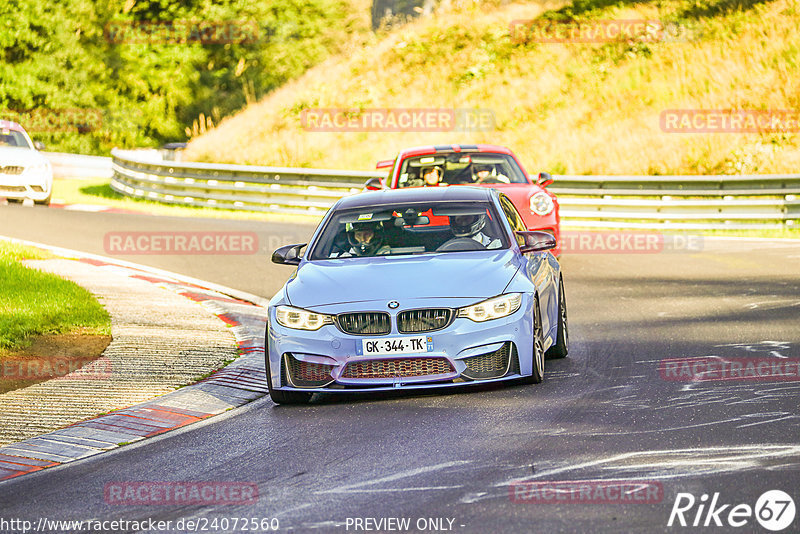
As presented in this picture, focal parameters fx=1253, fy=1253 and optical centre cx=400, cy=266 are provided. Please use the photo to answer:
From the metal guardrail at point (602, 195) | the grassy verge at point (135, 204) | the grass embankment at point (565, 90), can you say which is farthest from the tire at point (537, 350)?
the grass embankment at point (565, 90)

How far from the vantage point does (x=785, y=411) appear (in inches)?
302

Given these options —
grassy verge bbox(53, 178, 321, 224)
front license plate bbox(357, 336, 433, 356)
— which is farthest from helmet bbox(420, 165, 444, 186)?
grassy verge bbox(53, 178, 321, 224)

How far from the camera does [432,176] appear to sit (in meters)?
16.7

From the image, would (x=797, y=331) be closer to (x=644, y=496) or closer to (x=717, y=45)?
(x=644, y=496)

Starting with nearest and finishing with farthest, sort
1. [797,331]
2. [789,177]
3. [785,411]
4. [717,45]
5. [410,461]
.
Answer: [410,461]
[785,411]
[797,331]
[789,177]
[717,45]

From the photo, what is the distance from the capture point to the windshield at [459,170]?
1648 cm

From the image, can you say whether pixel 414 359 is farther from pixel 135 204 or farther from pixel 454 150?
pixel 135 204

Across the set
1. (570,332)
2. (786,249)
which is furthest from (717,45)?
(570,332)

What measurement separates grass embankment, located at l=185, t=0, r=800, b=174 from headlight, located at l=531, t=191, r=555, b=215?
13.3m

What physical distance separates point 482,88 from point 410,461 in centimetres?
3325

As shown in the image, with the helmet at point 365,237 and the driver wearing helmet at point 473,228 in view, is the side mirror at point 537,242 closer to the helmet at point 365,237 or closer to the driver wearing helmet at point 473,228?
the driver wearing helmet at point 473,228

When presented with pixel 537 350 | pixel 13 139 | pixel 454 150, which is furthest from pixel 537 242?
pixel 13 139

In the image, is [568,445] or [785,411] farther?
[785,411]

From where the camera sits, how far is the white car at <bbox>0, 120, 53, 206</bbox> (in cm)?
2664
